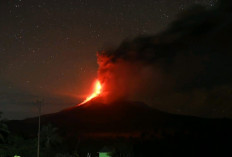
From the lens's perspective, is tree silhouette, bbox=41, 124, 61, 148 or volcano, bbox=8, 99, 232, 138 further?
volcano, bbox=8, 99, 232, 138

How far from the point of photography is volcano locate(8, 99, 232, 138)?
6063 inches

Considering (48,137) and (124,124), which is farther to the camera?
(124,124)

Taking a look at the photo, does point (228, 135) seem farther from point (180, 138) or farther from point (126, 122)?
point (126, 122)

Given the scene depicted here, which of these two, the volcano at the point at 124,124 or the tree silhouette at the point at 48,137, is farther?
the volcano at the point at 124,124

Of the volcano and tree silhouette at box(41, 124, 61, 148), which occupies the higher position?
the volcano

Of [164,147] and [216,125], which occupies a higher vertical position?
[216,125]

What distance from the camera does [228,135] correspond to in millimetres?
137125

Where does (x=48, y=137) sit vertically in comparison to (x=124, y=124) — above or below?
below

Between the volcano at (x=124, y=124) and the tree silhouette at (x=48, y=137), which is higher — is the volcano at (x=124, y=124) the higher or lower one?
the higher one

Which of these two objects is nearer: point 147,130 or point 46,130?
point 46,130

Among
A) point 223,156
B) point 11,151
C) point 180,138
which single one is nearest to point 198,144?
point 180,138

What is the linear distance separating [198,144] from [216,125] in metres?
43.1

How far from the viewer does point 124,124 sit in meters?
178

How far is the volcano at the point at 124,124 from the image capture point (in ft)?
505
